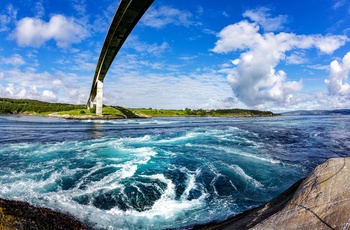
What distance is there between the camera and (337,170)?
16.3 feet

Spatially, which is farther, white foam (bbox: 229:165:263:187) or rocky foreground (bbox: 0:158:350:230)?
white foam (bbox: 229:165:263:187)

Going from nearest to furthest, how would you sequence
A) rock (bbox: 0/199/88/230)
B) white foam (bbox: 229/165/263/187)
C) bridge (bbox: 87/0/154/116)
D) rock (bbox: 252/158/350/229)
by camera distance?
rock (bbox: 252/158/350/229) → rock (bbox: 0/199/88/230) → white foam (bbox: 229/165/263/187) → bridge (bbox: 87/0/154/116)

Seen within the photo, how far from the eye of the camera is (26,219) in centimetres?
552

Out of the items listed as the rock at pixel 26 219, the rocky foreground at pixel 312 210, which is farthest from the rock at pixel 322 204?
the rock at pixel 26 219

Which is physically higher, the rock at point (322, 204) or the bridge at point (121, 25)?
the bridge at point (121, 25)

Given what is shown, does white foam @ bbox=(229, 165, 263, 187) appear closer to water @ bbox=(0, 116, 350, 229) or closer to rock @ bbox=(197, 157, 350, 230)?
water @ bbox=(0, 116, 350, 229)

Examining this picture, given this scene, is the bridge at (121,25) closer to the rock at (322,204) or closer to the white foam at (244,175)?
the white foam at (244,175)

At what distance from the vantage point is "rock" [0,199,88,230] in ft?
16.8

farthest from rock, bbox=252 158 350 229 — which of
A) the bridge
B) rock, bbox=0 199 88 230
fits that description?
the bridge

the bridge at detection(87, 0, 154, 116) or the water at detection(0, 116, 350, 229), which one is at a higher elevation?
the bridge at detection(87, 0, 154, 116)

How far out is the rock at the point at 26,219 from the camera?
16.8 ft

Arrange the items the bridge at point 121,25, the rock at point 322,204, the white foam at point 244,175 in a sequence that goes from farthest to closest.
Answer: the bridge at point 121,25 < the white foam at point 244,175 < the rock at point 322,204

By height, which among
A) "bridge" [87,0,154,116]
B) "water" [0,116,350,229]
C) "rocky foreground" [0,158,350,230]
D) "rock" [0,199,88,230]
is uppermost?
"bridge" [87,0,154,116]

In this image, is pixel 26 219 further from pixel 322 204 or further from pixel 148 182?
pixel 148 182
